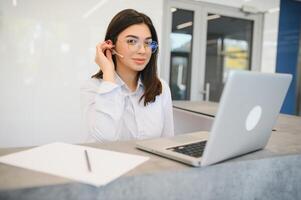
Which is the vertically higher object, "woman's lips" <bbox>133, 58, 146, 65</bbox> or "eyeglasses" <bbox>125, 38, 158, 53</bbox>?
"eyeglasses" <bbox>125, 38, 158, 53</bbox>

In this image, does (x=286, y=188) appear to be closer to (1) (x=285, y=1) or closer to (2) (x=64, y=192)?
(2) (x=64, y=192)

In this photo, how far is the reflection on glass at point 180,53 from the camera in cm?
380

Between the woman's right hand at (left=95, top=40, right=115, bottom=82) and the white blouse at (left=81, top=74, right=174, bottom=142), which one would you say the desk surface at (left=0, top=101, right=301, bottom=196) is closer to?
the white blouse at (left=81, top=74, right=174, bottom=142)

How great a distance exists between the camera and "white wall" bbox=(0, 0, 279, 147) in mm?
2848

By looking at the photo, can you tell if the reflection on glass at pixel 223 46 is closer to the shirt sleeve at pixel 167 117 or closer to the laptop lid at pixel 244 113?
the shirt sleeve at pixel 167 117

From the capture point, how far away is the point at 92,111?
4.35 ft

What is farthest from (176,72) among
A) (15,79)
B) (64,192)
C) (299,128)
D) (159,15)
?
(64,192)

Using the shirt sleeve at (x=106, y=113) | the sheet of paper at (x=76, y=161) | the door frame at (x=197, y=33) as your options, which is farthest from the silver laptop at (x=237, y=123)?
the door frame at (x=197, y=33)

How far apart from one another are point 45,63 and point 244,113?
2593 millimetres

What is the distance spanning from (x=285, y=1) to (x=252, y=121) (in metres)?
4.39

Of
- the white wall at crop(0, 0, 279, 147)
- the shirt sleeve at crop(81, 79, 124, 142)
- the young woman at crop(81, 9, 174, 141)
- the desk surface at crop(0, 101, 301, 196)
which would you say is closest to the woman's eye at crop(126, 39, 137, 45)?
the young woman at crop(81, 9, 174, 141)

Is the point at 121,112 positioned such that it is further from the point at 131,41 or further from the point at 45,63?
the point at 45,63

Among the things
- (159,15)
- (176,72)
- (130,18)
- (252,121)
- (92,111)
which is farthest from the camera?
(176,72)

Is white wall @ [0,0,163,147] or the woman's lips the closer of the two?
the woman's lips
